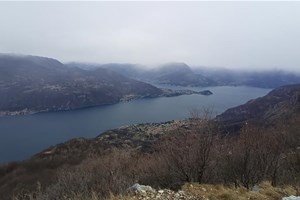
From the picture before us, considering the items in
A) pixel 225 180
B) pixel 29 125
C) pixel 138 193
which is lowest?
pixel 29 125

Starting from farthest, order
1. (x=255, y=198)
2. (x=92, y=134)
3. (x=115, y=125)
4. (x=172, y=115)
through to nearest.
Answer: (x=172, y=115)
(x=115, y=125)
(x=92, y=134)
(x=255, y=198)

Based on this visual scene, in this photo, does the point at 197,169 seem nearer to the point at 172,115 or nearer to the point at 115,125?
the point at 115,125

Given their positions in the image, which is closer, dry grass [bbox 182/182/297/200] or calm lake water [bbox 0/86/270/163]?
dry grass [bbox 182/182/297/200]

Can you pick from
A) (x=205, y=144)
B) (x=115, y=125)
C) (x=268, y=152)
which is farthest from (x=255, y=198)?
(x=115, y=125)

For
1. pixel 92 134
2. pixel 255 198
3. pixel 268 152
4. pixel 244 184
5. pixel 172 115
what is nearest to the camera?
pixel 255 198

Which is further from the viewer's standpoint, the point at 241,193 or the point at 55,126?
the point at 55,126

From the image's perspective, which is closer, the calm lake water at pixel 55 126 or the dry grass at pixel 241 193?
the dry grass at pixel 241 193

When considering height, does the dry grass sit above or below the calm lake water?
above

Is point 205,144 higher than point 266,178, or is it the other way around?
→ point 205,144

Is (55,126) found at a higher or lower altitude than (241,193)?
lower

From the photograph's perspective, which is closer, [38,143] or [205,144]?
[205,144]

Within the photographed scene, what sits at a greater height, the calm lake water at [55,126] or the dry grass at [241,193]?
the dry grass at [241,193]
